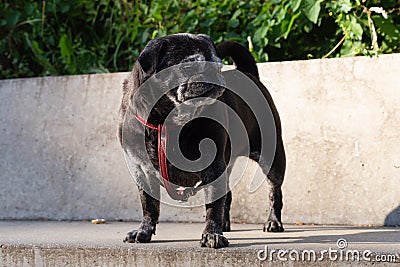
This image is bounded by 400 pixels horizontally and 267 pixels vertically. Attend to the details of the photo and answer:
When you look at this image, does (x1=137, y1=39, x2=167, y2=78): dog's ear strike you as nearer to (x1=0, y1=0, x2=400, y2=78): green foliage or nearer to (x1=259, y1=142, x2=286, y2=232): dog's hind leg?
(x1=259, y1=142, x2=286, y2=232): dog's hind leg

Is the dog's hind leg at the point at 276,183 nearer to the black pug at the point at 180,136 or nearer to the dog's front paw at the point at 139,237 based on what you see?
the black pug at the point at 180,136

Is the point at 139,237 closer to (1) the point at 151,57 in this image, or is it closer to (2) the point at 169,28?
(1) the point at 151,57

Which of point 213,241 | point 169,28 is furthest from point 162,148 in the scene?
point 169,28

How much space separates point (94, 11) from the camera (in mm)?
5527

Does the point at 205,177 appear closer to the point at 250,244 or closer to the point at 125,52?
the point at 250,244

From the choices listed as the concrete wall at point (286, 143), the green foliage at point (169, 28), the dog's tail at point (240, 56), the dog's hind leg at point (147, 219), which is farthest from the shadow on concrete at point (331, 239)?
the green foliage at point (169, 28)

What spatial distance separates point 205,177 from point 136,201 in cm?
141

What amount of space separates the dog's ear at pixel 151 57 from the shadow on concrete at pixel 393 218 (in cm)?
164

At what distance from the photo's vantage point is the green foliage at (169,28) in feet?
14.7

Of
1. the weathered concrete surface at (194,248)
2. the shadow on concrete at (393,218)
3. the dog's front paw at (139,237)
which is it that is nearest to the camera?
the weathered concrete surface at (194,248)

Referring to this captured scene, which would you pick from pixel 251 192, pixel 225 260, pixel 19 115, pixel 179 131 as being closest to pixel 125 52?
pixel 19 115

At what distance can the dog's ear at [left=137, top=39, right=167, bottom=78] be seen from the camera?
2.76 metres

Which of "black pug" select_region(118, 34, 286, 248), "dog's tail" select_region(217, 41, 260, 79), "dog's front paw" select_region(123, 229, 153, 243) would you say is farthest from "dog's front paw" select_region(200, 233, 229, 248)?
"dog's tail" select_region(217, 41, 260, 79)

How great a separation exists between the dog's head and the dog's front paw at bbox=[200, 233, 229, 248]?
471 mm
